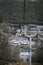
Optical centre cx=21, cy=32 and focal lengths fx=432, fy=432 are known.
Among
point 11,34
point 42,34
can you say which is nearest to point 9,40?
point 11,34

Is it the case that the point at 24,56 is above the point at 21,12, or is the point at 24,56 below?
below

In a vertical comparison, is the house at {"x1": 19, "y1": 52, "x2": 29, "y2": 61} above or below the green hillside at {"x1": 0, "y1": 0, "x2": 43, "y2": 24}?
below

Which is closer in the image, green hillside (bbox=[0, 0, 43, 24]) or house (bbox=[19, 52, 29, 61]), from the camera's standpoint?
house (bbox=[19, 52, 29, 61])

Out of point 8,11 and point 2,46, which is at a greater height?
point 8,11

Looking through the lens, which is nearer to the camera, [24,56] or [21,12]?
[24,56]

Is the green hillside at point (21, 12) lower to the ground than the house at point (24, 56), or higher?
higher

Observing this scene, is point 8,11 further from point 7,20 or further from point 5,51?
point 5,51

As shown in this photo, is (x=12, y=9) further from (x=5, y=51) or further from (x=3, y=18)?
(x=5, y=51)

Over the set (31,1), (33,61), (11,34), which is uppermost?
(31,1)

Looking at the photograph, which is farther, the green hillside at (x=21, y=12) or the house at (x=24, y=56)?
the green hillside at (x=21, y=12)
